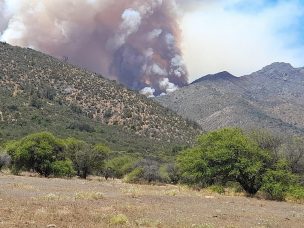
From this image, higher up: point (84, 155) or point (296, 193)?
point (84, 155)

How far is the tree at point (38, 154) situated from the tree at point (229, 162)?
2614 centimetres

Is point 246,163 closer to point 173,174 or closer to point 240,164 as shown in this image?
point 240,164

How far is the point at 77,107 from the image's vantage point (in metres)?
134

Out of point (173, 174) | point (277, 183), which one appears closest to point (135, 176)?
point (173, 174)

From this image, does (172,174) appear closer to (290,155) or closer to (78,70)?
(290,155)

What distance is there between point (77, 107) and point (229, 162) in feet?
317

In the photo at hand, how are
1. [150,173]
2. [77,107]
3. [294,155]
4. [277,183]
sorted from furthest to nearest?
[77,107], [150,173], [294,155], [277,183]

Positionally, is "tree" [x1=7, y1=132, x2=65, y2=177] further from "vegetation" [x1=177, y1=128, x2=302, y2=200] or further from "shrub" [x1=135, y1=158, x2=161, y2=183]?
"vegetation" [x1=177, y1=128, x2=302, y2=200]

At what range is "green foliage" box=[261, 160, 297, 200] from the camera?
126 feet

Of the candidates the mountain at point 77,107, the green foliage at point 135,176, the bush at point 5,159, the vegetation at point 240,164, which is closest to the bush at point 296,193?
the vegetation at point 240,164

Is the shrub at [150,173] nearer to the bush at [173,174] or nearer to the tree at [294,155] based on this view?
the bush at [173,174]

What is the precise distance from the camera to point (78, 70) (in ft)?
497

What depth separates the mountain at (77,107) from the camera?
389 ft

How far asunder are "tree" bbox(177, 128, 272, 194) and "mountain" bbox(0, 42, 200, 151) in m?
72.6
